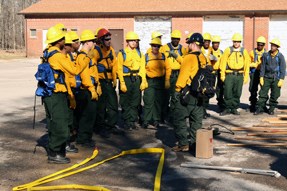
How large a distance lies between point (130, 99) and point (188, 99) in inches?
102

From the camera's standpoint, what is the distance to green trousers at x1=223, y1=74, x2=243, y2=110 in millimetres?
12719

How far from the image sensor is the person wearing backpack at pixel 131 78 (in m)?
10.5

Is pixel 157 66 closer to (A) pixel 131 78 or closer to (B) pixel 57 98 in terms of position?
(A) pixel 131 78

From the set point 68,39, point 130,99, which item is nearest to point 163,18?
point 130,99

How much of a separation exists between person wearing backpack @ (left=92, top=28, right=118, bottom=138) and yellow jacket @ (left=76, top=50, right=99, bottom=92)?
0.67 m

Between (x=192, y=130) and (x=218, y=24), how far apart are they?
94.2 feet

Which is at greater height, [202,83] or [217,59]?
[217,59]

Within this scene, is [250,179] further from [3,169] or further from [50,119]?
[3,169]

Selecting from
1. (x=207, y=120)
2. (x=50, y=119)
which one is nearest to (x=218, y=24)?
(x=207, y=120)

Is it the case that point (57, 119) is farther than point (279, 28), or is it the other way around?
point (279, 28)

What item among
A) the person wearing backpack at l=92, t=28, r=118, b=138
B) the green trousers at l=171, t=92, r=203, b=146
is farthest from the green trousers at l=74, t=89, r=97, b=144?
the green trousers at l=171, t=92, r=203, b=146

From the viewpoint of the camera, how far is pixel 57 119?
768 centimetres

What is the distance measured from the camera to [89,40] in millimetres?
8953

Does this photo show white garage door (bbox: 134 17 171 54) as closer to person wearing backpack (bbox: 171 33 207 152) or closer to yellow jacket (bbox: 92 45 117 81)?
yellow jacket (bbox: 92 45 117 81)
